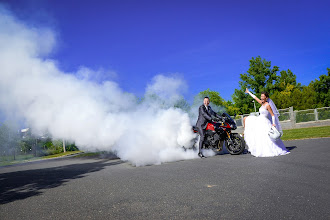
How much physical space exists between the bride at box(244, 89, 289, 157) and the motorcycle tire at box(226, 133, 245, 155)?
24cm

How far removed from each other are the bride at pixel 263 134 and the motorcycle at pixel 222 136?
0.46 meters

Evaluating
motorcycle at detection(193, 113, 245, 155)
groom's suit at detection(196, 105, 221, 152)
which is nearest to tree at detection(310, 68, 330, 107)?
motorcycle at detection(193, 113, 245, 155)

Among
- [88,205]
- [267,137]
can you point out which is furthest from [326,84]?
[88,205]

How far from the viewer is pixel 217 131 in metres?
9.94

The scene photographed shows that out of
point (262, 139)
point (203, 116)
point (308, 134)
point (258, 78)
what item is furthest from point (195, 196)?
point (258, 78)

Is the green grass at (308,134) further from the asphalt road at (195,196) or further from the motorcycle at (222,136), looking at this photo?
the asphalt road at (195,196)

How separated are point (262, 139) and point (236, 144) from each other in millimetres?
1048

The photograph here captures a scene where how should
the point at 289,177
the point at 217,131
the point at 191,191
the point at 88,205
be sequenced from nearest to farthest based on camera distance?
the point at 88,205 → the point at 191,191 → the point at 289,177 → the point at 217,131

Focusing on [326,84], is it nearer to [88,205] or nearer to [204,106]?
[204,106]

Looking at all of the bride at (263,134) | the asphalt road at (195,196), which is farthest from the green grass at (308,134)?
the asphalt road at (195,196)

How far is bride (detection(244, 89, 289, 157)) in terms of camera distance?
28.8ft

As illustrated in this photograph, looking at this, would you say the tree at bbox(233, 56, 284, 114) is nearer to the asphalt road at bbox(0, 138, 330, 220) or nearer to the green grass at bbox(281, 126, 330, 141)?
the green grass at bbox(281, 126, 330, 141)

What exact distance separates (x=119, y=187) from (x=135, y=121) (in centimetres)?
514

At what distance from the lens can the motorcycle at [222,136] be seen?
9.63 meters
